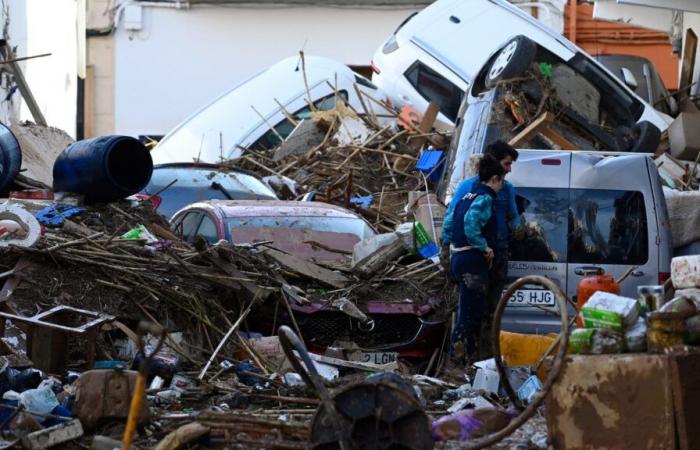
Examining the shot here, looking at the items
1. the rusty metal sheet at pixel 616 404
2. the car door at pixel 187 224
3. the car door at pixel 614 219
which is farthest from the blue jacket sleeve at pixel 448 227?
the rusty metal sheet at pixel 616 404

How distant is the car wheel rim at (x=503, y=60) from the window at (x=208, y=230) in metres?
3.50

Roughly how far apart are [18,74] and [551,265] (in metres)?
9.91

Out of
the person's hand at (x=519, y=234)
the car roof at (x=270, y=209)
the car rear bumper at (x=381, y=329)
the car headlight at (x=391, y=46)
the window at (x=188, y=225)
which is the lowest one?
the car rear bumper at (x=381, y=329)

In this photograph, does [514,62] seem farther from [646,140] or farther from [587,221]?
[587,221]

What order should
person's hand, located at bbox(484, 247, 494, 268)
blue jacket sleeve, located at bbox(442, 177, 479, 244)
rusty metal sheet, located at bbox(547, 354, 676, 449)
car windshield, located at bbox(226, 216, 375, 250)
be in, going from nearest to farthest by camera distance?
rusty metal sheet, located at bbox(547, 354, 676, 449) < person's hand, located at bbox(484, 247, 494, 268) < blue jacket sleeve, located at bbox(442, 177, 479, 244) < car windshield, located at bbox(226, 216, 375, 250)

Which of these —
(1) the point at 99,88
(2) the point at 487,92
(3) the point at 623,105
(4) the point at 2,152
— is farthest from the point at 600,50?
(4) the point at 2,152

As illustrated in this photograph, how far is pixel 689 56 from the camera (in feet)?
65.9

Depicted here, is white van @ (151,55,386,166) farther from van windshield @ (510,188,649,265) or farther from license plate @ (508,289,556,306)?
license plate @ (508,289,556,306)

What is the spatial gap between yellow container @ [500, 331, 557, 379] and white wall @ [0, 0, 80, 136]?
425 inches

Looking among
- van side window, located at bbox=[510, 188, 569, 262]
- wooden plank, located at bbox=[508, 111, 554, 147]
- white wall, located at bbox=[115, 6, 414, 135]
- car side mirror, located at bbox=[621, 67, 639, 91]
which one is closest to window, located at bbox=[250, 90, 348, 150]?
car side mirror, located at bbox=[621, 67, 639, 91]

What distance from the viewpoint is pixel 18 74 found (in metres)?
18.6

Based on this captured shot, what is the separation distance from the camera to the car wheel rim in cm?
1441

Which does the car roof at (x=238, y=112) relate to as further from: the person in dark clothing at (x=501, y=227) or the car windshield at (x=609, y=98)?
the person in dark clothing at (x=501, y=227)

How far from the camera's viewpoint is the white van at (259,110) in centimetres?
1966
